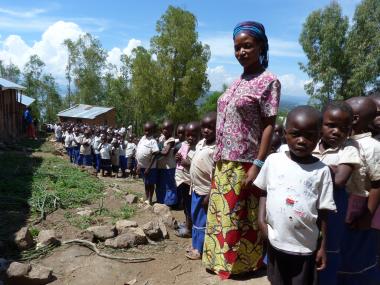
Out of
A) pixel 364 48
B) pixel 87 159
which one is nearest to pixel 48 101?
pixel 87 159

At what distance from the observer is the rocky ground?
3.30 metres

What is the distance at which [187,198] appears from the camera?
4984mm

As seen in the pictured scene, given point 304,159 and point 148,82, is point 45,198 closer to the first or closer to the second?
point 304,159

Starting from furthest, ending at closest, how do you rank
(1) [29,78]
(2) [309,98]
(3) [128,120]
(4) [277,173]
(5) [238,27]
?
(1) [29,78], (3) [128,120], (2) [309,98], (5) [238,27], (4) [277,173]

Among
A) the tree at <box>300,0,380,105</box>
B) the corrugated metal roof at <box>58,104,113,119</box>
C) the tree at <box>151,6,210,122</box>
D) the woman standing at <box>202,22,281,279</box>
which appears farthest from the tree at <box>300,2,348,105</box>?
the corrugated metal roof at <box>58,104,113,119</box>

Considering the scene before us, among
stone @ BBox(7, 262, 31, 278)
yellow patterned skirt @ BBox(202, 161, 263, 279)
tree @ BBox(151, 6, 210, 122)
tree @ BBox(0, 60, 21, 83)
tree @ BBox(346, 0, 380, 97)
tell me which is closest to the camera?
yellow patterned skirt @ BBox(202, 161, 263, 279)

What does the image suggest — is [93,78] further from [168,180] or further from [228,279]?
[228,279]

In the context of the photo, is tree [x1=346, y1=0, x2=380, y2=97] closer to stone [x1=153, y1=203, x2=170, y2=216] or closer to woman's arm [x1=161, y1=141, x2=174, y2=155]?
woman's arm [x1=161, y1=141, x2=174, y2=155]

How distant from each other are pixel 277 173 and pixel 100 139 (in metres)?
11.3

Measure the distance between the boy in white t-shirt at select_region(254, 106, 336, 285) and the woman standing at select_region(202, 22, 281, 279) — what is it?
0.62 metres

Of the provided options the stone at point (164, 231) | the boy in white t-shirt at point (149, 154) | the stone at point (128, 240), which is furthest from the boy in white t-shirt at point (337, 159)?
the boy in white t-shirt at point (149, 154)

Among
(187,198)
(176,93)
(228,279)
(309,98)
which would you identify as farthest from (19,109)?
(228,279)

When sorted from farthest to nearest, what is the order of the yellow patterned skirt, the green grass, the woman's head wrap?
the green grass
the yellow patterned skirt
the woman's head wrap

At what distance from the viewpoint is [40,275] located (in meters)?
3.29
